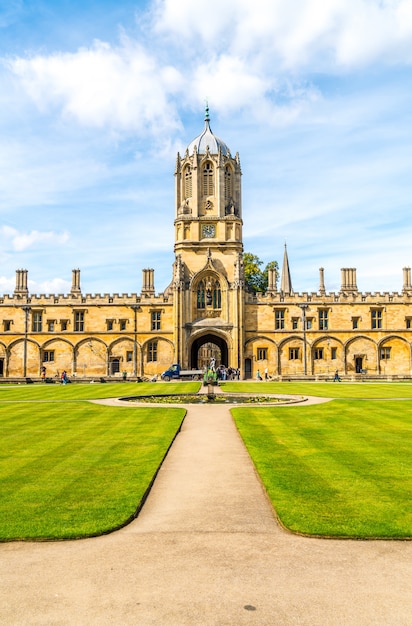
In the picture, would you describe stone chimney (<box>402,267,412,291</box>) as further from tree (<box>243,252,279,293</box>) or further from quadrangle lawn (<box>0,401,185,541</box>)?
quadrangle lawn (<box>0,401,185,541</box>)

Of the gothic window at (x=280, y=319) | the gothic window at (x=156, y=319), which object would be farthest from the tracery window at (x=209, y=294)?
the gothic window at (x=280, y=319)

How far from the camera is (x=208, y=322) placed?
176ft

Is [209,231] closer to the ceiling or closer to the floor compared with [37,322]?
closer to the ceiling

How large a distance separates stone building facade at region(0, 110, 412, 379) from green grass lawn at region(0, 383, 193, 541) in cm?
3288

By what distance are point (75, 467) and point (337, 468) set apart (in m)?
5.47

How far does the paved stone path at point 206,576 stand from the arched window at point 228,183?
5025 centimetres

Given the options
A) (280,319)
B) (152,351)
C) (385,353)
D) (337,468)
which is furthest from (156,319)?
(337,468)

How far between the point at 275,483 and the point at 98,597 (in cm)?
502

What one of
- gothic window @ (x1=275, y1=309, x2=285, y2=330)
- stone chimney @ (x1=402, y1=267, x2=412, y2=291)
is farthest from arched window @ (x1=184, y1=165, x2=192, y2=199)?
stone chimney @ (x1=402, y1=267, x2=412, y2=291)

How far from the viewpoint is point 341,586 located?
6301 millimetres

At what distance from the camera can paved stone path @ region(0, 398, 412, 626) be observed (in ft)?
18.5

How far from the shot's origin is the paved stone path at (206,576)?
5.65 metres

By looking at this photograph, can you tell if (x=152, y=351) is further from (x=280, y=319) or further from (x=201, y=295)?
(x=280, y=319)

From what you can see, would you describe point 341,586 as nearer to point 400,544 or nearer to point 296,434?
point 400,544
